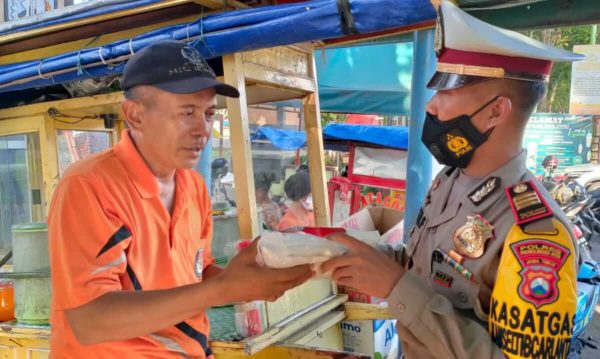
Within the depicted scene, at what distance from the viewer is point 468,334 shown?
1301 millimetres

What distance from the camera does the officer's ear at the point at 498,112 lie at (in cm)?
149

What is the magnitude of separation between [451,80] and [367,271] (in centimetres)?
66

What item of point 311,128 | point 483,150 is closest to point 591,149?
point 311,128

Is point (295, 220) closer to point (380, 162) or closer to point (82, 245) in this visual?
point (380, 162)

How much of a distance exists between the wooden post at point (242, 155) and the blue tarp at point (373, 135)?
4.16 m

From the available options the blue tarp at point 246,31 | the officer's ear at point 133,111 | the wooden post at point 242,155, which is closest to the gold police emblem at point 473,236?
the blue tarp at point 246,31

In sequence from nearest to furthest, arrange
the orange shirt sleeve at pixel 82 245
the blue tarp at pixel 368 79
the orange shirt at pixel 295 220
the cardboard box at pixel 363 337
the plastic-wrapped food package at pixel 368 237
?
the orange shirt sleeve at pixel 82 245
the plastic-wrapped food package at pixel 368 237
the cardboard box at pixel 363 337
the orange shirt at pixel 295 220
the blue tarp at pixel 368 79

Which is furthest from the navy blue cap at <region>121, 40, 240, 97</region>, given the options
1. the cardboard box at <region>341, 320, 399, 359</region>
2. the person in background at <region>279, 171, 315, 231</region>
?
the person in background at <region>279, 171, 315, 231</region>

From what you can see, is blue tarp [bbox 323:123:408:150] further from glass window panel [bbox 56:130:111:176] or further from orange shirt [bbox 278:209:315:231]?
glass window panel [bbox 56:130:111:176]

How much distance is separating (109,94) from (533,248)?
2735 mm

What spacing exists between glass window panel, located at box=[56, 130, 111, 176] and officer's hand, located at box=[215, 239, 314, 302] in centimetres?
254

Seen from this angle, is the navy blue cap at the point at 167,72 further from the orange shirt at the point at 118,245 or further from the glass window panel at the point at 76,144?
the glass window panel at the point at 76,144

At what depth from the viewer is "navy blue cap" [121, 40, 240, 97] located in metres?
1.62

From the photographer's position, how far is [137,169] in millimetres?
1646
